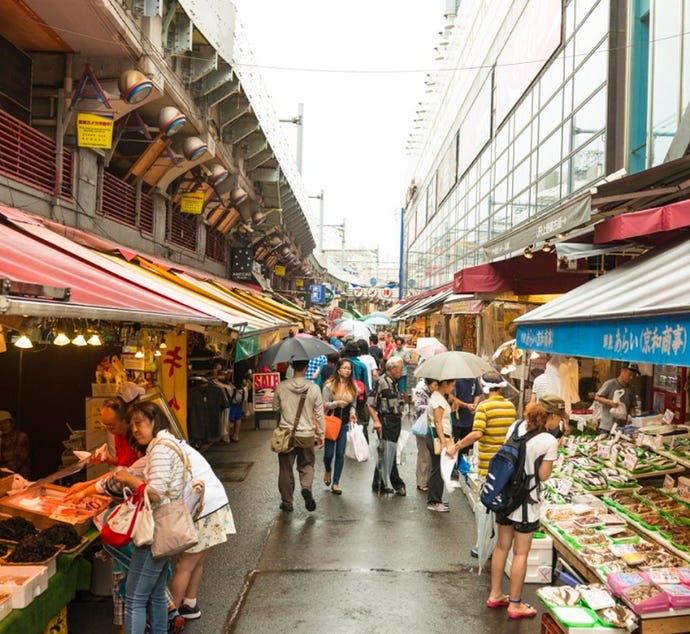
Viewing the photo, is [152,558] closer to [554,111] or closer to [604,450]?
[604,450]

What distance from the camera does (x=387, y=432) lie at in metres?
8.48

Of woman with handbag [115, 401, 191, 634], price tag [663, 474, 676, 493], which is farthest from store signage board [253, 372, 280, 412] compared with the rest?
woman with handbag [115, 401, 191, 634]

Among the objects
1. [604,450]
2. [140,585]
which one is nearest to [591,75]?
[604,450]

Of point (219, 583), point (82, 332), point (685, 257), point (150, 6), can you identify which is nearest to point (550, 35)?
point (150, 6)

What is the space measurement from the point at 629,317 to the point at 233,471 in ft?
25.2

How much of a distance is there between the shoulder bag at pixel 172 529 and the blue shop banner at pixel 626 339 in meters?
2.91

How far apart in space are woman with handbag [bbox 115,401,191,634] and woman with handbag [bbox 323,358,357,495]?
439cm

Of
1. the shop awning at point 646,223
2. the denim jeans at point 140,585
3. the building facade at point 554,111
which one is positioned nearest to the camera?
the denim jeans at point 140,585

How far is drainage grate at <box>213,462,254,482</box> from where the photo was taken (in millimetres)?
9508

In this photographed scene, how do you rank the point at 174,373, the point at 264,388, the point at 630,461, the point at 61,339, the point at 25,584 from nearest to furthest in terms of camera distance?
the point at 25,584 < the point at 61,339 < the point at 630,461 < the point at 174,373 < the point at 264,388

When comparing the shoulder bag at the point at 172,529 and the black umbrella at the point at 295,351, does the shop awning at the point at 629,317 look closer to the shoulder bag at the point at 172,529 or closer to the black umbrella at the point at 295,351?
the shoulder bag at the point at 172,529

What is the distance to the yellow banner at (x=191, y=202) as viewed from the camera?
14617 mm

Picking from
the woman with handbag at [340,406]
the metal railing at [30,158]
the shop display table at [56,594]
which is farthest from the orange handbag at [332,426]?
the metal railing at [30,158]

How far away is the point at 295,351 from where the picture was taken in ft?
26.8
